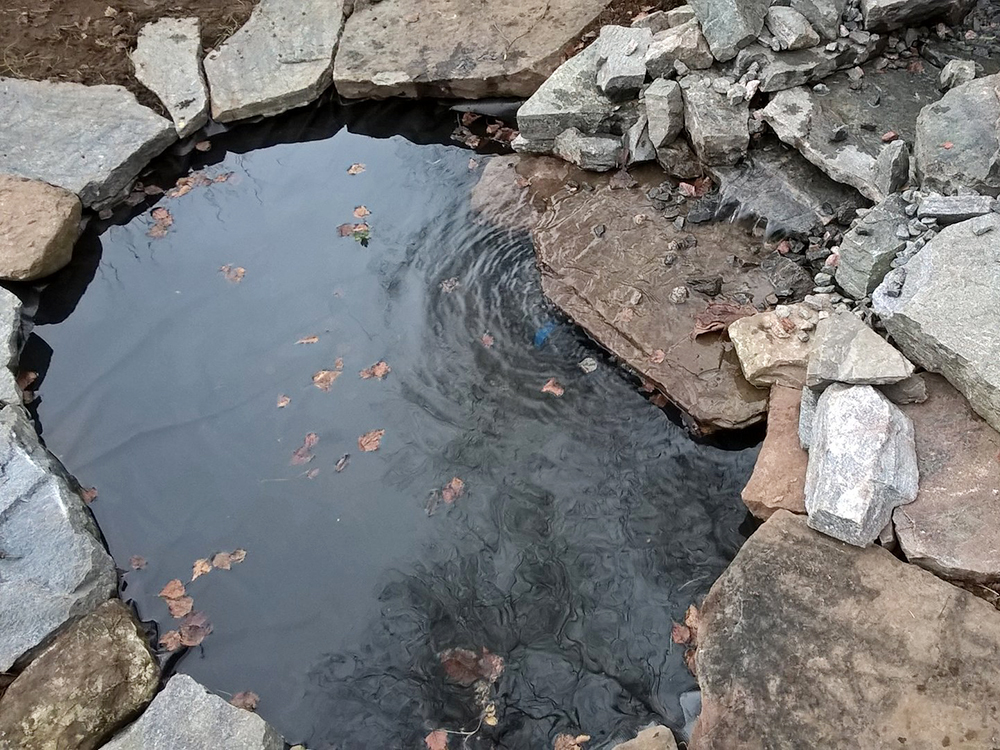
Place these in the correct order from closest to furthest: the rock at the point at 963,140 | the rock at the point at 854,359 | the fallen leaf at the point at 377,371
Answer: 1. the rock at the point at 854,359
2. the rock at the point at 963,140
3. the fallen leaf at the point at 377,371

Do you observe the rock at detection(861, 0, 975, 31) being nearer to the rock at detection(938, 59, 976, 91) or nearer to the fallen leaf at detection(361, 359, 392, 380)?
the rock at detection(938, 59, 976, 91)

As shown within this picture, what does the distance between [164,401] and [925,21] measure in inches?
218

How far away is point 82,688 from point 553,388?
2.70 meters

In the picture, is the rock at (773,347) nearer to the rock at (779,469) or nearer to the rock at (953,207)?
the rock at (779,469)

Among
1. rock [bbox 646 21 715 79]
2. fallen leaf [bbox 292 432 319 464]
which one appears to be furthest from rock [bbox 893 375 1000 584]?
fallen leaf [bbox 292 432 319 464]

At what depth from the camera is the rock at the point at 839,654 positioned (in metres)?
2.88

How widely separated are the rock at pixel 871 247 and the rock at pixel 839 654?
4.86 feet

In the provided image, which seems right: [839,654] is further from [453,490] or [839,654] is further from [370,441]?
[370,441]

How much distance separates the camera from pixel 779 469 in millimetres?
3703

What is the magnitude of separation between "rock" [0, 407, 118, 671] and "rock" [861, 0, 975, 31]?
554cm

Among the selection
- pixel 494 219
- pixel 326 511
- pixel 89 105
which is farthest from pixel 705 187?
pixel 89 105

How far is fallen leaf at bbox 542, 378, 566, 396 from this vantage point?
4.42m

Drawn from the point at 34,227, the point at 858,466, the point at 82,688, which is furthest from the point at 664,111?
the point at 82,688

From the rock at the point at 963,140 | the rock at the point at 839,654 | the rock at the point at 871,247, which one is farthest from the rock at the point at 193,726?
the rock at the point at 963,140
